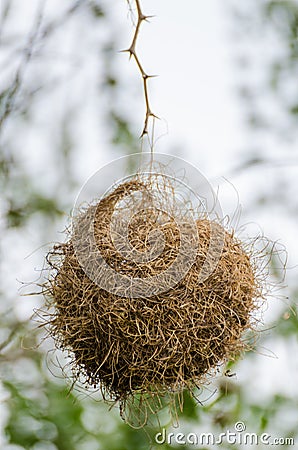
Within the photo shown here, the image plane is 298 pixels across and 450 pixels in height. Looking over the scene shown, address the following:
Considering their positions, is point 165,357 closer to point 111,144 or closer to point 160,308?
point 160,308

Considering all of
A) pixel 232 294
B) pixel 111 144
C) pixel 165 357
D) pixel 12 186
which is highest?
pixel 111 144

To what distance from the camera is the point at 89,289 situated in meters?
1.25

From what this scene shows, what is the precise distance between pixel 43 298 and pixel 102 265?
9.1 inches

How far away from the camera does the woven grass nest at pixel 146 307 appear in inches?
48.4

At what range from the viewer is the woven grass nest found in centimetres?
123

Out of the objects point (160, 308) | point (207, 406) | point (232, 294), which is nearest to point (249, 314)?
point (232, 294)

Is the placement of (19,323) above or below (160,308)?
above

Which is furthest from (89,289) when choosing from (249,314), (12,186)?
(12,186)

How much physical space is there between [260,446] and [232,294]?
2.68ft

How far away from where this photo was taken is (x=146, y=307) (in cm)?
122

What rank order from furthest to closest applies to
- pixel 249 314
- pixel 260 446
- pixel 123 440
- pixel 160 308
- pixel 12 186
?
1. pixel 12 186
2. pixel 260 446
3. pixel 123 440
4. pixel 249 314
5. pixel 160 308

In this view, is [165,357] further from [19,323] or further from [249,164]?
[249,164]

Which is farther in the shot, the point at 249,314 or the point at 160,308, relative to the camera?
the point at 249,314

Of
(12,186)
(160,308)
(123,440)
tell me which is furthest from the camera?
(12,186)
